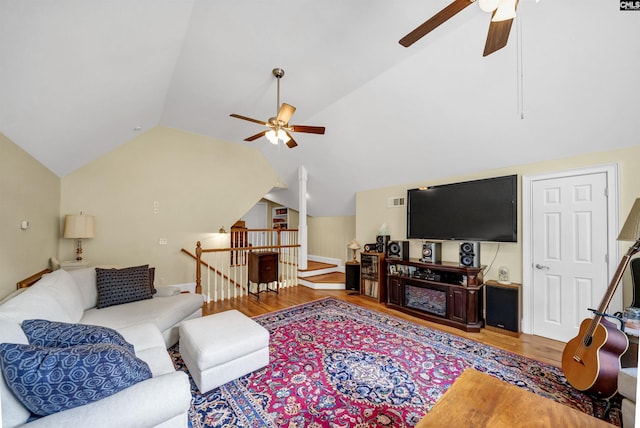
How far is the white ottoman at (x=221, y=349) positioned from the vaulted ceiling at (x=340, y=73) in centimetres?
229

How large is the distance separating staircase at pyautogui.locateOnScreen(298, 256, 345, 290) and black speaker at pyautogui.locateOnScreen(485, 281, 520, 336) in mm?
2687

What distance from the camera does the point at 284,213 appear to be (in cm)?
863

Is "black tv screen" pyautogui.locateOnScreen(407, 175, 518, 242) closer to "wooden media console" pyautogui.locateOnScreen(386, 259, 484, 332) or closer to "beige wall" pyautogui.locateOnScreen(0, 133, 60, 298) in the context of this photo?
"wooden media console" pyautogui.locateOnScreen(386, 259, 484, 332)

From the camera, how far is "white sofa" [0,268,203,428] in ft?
3.50

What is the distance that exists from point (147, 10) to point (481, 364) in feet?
13.7

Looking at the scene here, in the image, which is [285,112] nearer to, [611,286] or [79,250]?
[611,286]

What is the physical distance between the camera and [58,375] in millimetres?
1077

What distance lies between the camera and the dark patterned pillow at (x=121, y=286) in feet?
8.68

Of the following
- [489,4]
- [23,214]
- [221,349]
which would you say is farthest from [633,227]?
[23,214]

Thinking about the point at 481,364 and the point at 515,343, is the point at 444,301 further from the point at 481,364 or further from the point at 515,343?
the point at 481,364

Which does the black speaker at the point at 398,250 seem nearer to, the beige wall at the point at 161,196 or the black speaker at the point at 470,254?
the black speaker at the point at 470,254

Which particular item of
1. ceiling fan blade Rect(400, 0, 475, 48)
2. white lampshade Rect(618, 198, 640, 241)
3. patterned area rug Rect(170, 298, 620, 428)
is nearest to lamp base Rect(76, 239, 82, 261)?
patterned area rug Rect(170, 298, 620, 428)

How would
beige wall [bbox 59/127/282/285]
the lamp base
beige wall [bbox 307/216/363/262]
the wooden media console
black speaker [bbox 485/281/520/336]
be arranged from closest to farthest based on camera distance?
black speaker [bbox 485/281/520/336], the wooden media console, the lamp base, beige wall [bbox 59/127/282/285], beige wall [bbox 307/216/363/262]

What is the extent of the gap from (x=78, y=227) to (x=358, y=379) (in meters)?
4.18
